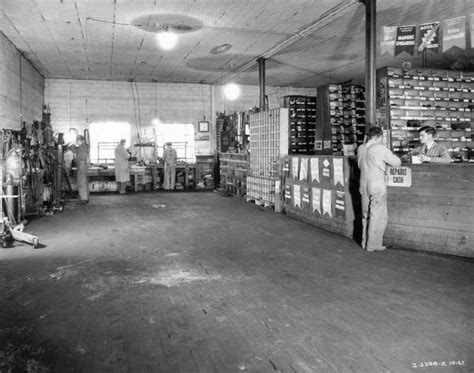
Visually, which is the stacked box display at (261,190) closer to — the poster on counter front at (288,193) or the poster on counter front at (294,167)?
the poster on counter front at (288,193)

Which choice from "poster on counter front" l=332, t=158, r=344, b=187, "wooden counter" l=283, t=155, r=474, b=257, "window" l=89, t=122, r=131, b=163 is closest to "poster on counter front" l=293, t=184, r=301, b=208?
"wooden counter" l=283, t=155, r=474, b=257

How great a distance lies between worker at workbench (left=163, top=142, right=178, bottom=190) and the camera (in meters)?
14.7

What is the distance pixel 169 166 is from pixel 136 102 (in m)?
2.87

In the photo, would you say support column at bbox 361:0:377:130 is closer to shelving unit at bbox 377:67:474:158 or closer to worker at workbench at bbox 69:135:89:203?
shelving unit at bbox 377:67:474:158

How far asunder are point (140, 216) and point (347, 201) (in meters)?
4.65

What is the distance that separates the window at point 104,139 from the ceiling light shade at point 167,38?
226 inches

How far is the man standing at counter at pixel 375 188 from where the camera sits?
5.96 metres

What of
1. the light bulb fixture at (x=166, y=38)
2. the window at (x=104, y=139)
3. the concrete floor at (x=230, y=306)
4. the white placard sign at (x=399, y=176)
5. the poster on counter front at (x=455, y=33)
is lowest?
the concrete floor at (x=230, y=306)

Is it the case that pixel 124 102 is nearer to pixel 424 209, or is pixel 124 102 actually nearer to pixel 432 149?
pixel 432 149

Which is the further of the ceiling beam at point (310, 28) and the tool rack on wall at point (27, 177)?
the ceiling beam at point (310, 28)

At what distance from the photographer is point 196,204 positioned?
11.2 metres

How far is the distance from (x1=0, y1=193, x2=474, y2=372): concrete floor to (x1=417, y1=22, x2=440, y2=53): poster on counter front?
3.88m

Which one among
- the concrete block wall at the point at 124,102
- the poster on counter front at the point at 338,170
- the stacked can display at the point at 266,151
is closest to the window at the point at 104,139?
the concrete block wall at the point at 124,102

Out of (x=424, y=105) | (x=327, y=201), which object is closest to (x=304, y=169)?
(x=327, y=201)
